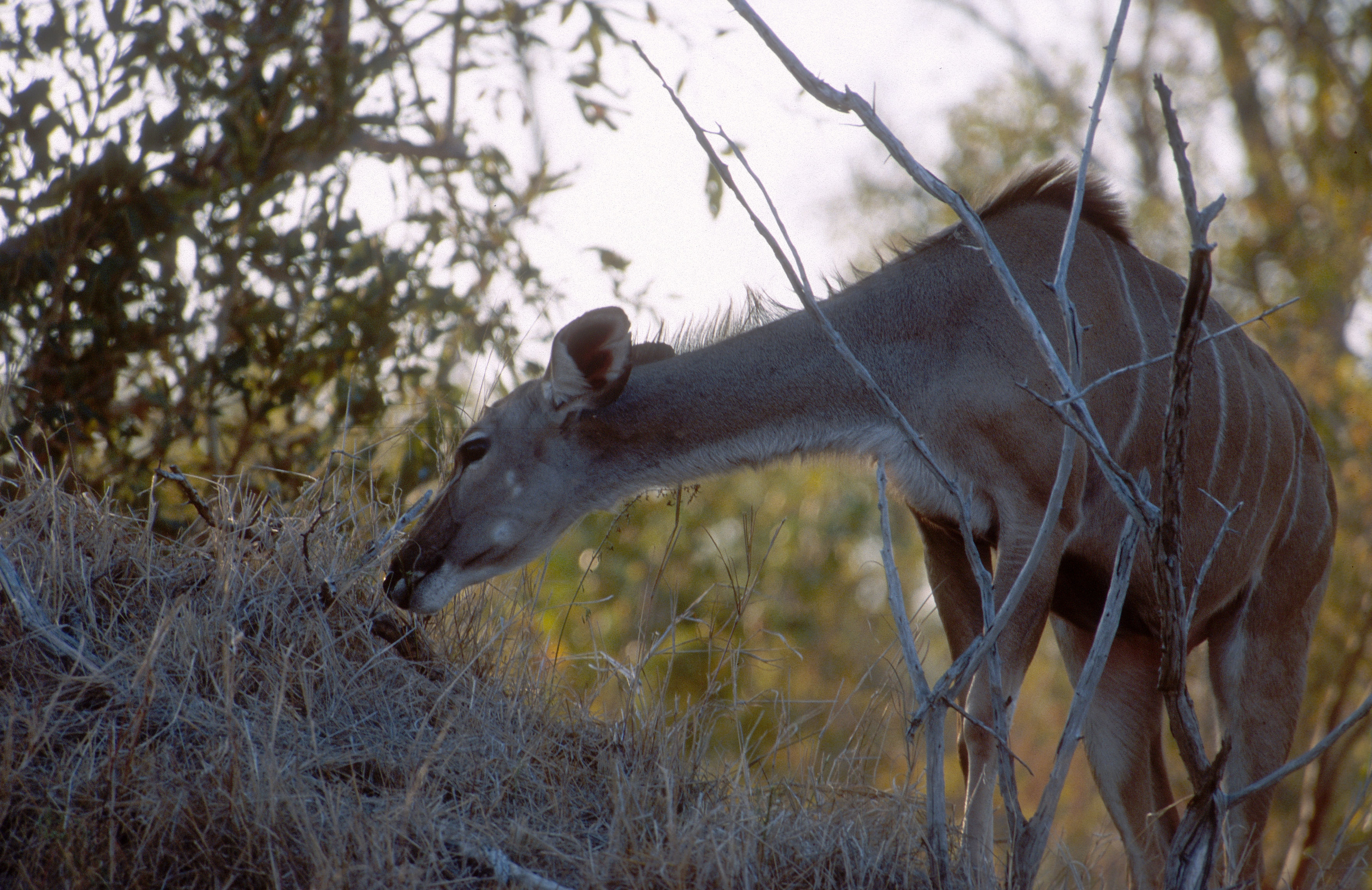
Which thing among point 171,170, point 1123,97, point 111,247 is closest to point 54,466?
point 111,247

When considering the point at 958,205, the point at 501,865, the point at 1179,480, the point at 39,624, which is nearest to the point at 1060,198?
the point at 958,205

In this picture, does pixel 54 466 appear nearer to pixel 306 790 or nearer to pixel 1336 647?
pixel 306 790

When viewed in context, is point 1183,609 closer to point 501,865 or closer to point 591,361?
point 501,865

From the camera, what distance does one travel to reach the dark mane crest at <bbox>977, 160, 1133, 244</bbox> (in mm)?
4156

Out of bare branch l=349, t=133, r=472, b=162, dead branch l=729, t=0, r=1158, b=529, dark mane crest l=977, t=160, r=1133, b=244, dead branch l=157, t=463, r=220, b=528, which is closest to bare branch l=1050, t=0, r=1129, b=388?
dead branch l=729, t=0, r=1158, b=529

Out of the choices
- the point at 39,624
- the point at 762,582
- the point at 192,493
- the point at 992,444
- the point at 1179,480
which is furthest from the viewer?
the point at 762,582

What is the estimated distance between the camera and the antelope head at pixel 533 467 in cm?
405

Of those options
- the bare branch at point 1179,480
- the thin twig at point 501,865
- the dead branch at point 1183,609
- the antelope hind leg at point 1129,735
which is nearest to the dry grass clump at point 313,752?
the thin twig at point 501,865

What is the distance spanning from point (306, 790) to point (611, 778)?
83cm

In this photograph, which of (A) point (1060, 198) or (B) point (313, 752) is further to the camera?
(A) point (1060, 198)

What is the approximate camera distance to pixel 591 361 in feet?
13.5

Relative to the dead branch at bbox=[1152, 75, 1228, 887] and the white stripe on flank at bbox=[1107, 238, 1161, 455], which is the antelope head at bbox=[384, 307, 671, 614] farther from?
the dead branch at bbox=[1152, 75, 1228, 887]

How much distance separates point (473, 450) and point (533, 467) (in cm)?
23

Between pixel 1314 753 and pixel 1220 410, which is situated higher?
pixel 1220 410
